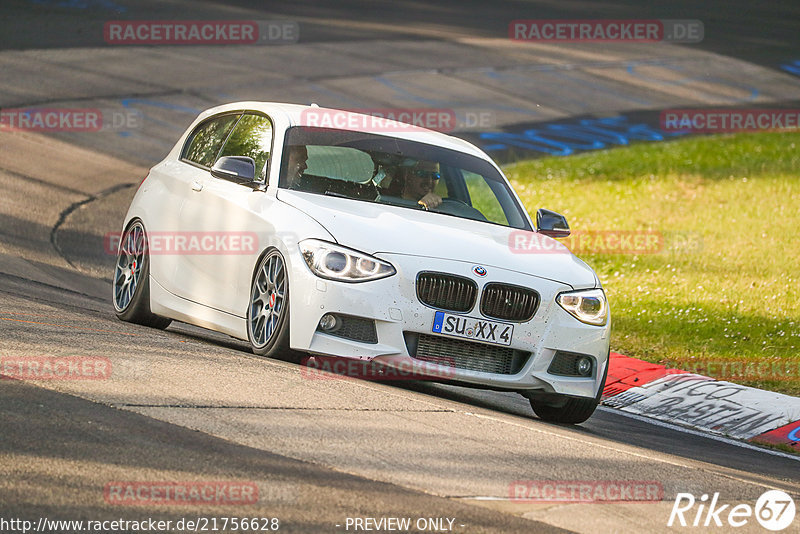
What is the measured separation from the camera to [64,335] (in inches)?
325

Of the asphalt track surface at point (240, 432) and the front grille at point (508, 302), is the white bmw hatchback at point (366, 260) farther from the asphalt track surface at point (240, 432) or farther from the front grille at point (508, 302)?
the asphalt track surface at point (240, 432)

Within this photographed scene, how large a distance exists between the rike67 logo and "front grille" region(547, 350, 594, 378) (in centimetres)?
189

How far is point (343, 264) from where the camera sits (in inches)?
317

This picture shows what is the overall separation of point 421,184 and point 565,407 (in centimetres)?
188

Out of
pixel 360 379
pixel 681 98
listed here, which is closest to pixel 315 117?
pixel 360 379

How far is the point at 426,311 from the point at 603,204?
38.7 ft

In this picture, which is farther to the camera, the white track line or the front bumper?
the white track line

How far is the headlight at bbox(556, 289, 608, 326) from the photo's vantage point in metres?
8.45

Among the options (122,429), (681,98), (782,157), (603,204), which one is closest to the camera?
(122,429)

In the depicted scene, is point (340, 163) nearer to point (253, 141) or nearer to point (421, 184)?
point (421, 184)

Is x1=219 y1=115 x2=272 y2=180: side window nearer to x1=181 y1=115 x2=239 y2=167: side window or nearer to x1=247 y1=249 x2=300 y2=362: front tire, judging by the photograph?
x1=181 y1=115 x2=239 y2=167: side window

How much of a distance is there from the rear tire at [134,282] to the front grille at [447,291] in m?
2.64

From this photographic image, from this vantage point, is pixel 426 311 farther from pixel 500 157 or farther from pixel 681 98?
pixel 681 98

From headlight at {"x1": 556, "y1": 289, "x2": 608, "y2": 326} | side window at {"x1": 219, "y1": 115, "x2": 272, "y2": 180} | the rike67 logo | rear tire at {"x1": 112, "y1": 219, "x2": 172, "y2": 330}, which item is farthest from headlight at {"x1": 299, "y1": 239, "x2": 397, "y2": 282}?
the rike67 logo
